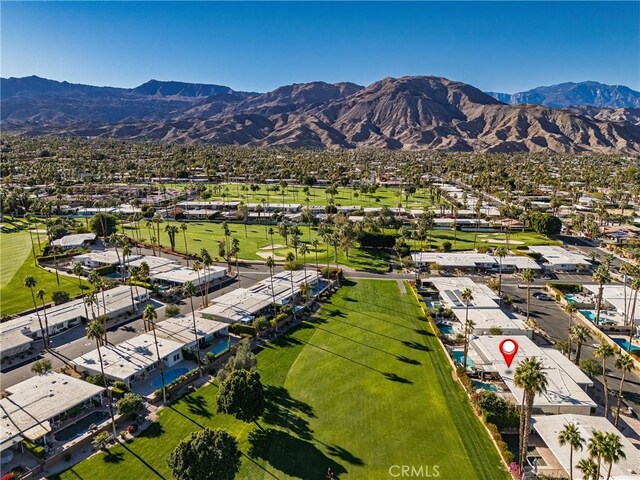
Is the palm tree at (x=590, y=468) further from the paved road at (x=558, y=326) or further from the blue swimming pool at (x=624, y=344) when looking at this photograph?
the blue swimming pool at (x=624, y=344)

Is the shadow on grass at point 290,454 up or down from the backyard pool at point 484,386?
up

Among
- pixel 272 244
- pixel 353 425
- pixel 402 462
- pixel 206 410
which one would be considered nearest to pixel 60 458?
pixel 206 410

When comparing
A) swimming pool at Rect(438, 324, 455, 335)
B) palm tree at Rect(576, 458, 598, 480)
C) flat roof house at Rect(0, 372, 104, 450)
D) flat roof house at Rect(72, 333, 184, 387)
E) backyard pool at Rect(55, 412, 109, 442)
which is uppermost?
palm tree at Rect(576, 458, 598, 480)

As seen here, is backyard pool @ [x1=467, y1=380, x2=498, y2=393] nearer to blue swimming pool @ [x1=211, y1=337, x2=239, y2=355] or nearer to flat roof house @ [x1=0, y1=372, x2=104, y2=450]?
blue swimming pool @ [x1=211, y1=337, x2=239, y2=355]

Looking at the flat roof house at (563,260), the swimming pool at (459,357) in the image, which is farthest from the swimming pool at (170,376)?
the flat roof house at (563,260)

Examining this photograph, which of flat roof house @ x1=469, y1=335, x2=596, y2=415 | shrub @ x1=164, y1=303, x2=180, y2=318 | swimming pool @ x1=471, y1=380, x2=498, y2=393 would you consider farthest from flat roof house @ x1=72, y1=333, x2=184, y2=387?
flat roof house @ x1=469, y1=335, x2=596, y2=415

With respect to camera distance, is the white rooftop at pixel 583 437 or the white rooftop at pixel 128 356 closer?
the white rooftop at pixel 583 437

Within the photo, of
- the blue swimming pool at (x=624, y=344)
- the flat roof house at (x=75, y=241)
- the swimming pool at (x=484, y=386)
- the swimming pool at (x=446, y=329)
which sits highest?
the flat roof house at (x=75, y=241)
